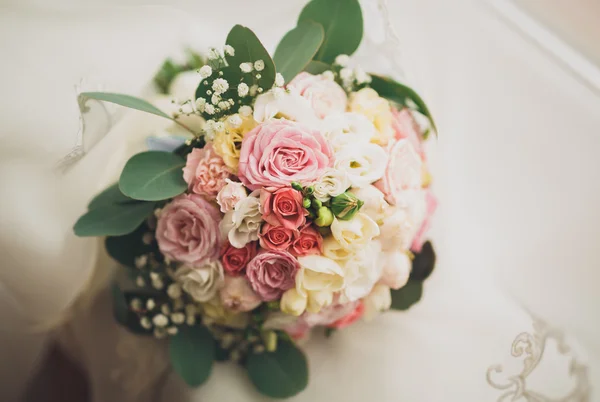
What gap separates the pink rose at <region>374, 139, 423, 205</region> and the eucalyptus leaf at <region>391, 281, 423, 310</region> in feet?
0.58

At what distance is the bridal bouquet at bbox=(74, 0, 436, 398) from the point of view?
21.5 inches

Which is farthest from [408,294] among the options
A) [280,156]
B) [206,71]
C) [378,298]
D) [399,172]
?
[206,71]

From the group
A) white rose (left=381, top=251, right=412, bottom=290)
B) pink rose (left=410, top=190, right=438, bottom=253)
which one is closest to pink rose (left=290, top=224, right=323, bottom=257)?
white rose (left=381, top=251, right=412, bottom=290)

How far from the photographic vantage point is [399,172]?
611mm

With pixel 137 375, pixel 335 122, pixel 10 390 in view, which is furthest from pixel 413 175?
pixel 10 390

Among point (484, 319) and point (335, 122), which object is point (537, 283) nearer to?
point (484, 319)

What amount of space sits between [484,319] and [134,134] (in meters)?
0.68

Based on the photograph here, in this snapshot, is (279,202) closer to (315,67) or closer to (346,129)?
(346,129)

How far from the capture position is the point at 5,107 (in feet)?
2.66

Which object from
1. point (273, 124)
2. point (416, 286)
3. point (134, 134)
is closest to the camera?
point (273, 124)

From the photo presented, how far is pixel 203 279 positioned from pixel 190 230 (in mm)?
67

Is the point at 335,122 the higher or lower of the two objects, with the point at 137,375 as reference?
higher

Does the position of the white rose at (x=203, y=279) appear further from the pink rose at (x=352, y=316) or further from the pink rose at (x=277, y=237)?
the pink rose at (x=352, y=316)

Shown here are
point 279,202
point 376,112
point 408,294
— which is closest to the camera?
point 279,202
